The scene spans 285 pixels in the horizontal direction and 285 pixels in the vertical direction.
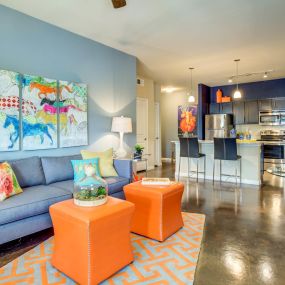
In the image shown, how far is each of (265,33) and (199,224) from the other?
3195 millimetres

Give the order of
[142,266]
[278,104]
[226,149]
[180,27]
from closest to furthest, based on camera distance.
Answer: [142,266] < [180,27] < [226,149] < [278,104]

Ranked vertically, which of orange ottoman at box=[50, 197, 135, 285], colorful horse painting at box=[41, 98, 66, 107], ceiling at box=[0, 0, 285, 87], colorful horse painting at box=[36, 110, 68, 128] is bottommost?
orange ottoman at box=[50, 197, 135, 285]

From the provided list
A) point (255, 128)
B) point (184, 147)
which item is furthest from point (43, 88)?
point (255, 128)

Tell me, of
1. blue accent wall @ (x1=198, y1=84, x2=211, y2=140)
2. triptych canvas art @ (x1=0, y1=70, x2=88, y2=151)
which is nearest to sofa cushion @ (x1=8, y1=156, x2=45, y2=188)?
triptych canvas art @ (x1=0, y1=70, x2=88, y2=151)

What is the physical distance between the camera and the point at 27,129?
3.21 meters

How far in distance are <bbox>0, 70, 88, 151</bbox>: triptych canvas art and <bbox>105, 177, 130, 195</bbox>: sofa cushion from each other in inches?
38.8

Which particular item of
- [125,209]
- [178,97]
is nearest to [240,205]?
[125,209]

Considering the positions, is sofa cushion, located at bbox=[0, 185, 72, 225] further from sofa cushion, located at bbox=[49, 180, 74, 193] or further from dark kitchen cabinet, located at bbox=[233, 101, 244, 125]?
dark kitchen cabinet, located at bbox=[233, 101, 244, 125]

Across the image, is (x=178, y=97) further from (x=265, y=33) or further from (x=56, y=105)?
(x=56, y=105)

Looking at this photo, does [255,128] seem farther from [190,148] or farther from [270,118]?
[190,148]

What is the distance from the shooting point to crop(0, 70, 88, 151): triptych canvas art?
3.00m

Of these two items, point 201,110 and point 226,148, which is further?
point 201,110

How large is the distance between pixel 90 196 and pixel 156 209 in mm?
786

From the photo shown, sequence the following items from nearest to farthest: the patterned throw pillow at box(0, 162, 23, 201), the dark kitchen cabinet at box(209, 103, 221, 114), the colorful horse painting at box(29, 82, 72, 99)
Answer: the patterned throw pillow at box(0, 162, 23, 201) → the colorful horse painting at box(29, 82, 72, 99) → the dark kitchen cabinet at box(209, 103, 221, 114)
